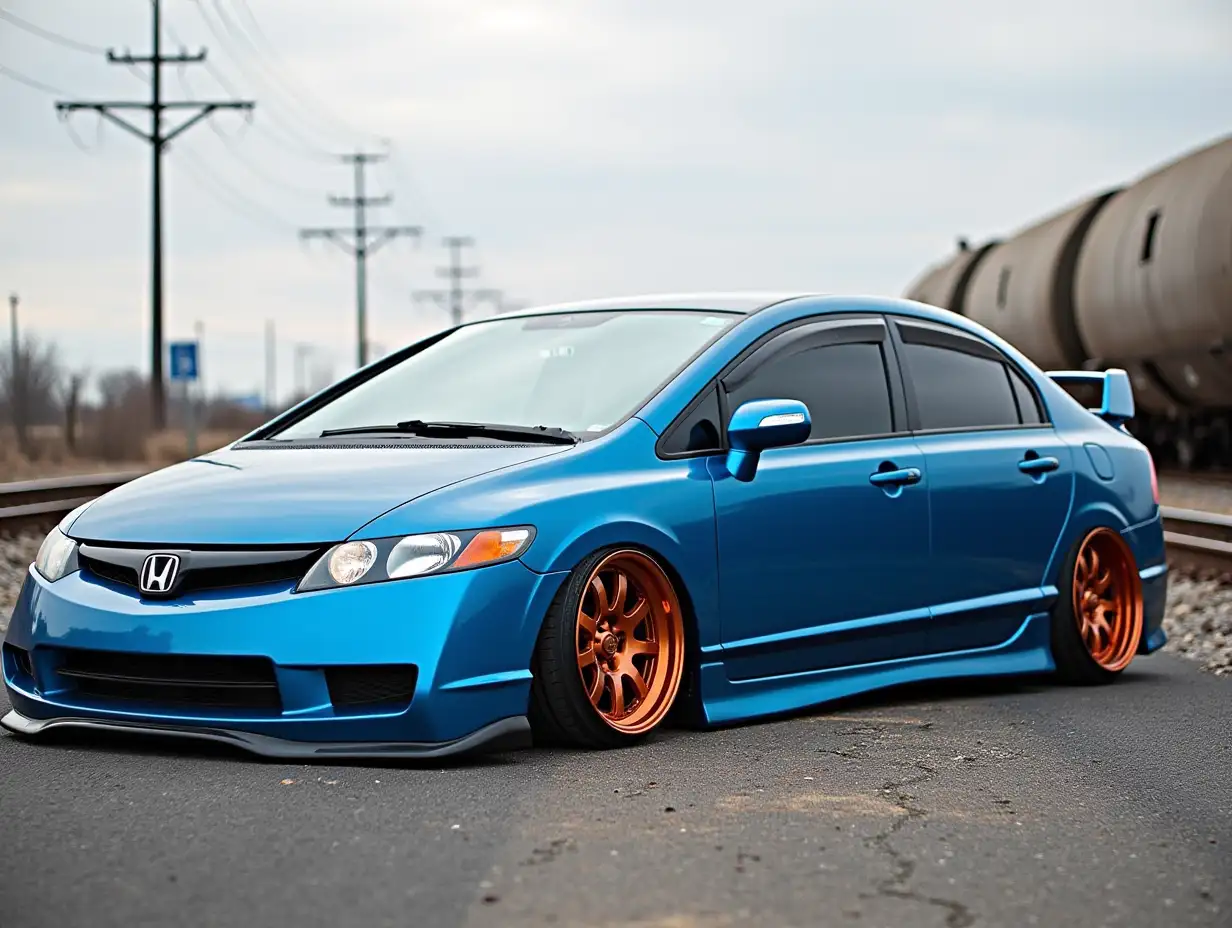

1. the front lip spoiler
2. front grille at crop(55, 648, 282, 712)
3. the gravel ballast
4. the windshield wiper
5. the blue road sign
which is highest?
the blue road sign

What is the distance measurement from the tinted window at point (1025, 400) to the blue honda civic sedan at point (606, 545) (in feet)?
0.06

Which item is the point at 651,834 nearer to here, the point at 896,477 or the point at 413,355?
the point at 896,477

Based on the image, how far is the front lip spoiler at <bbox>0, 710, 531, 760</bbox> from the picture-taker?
17.2 ft

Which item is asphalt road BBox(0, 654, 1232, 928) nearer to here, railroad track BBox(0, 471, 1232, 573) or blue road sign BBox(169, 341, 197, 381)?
railroad track BBox(0, 471, 1232, 573)

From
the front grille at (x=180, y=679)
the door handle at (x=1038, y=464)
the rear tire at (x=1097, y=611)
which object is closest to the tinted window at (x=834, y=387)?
the door handle at (x=1038, y=464)

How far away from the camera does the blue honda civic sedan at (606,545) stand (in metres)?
5.29

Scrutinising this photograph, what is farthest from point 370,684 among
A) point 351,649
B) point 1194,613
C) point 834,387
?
point 1194,613

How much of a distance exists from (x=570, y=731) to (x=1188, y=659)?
452cm

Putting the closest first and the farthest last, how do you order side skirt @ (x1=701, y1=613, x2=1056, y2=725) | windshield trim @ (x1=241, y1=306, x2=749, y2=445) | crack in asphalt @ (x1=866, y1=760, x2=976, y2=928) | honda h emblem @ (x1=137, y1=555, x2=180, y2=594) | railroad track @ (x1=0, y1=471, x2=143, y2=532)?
crack in asphalt @ (x1=866, y1=760, x2=976, y2=928), honda h emblem @ (x1=137, y1=555, x2=180, y2=594), side skirt @ (x1=701, y1=613, x2=1056, y2=725), windshield trim @ (x1=241, y1=306, x2=749, y2=445), railroad track @ (x1=0, y1=471, x2=143, y2=532)

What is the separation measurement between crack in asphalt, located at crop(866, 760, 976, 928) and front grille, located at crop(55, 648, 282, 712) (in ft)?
5.52

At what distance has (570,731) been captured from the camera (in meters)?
5.58

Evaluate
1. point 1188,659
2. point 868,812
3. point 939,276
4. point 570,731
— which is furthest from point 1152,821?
point 939,276

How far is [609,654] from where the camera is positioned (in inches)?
228

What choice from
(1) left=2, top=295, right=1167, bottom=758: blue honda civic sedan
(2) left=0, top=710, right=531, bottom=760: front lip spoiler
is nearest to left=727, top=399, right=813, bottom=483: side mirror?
(1) left=2, top=295, right=1167, bottom=758: blue honda civic sedan
